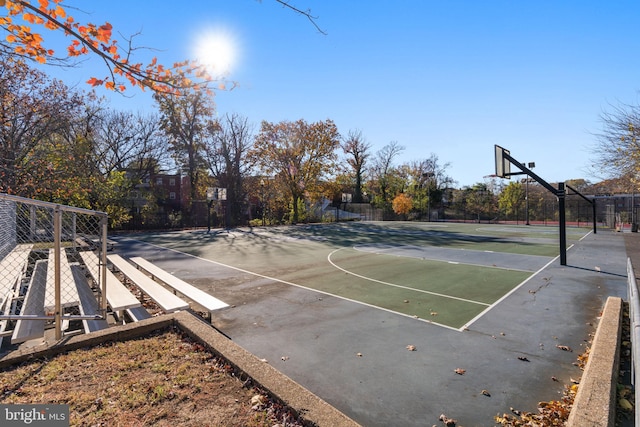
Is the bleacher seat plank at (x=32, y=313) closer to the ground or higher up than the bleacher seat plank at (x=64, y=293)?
closer to the ground

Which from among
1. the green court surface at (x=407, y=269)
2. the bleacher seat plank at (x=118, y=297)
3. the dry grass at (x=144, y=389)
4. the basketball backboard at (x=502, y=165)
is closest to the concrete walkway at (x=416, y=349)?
the green court surface at (x=407, y=269)

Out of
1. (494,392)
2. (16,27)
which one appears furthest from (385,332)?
(16,27)

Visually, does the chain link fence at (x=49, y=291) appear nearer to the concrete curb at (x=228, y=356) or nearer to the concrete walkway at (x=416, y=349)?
the concrete curb at (x=228, y=356)

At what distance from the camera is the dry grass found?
278 centimetres

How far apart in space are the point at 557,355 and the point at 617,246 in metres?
17.6

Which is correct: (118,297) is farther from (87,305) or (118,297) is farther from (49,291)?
(49,291)

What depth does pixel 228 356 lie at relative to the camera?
369cm

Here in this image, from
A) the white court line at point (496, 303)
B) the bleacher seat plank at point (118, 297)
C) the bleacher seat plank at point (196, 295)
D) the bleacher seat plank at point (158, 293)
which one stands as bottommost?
the white court line at point (496, 303)

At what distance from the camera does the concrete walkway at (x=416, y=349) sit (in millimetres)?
3693

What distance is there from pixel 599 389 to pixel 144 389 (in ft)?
14.6

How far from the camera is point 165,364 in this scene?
3.68 meters

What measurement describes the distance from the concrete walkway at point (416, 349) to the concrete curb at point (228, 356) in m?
0.79

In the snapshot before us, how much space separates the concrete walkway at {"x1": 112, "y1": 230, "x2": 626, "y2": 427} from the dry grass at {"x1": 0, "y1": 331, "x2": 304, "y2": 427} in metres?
1.08

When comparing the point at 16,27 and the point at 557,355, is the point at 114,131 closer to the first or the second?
the point at 16,27
